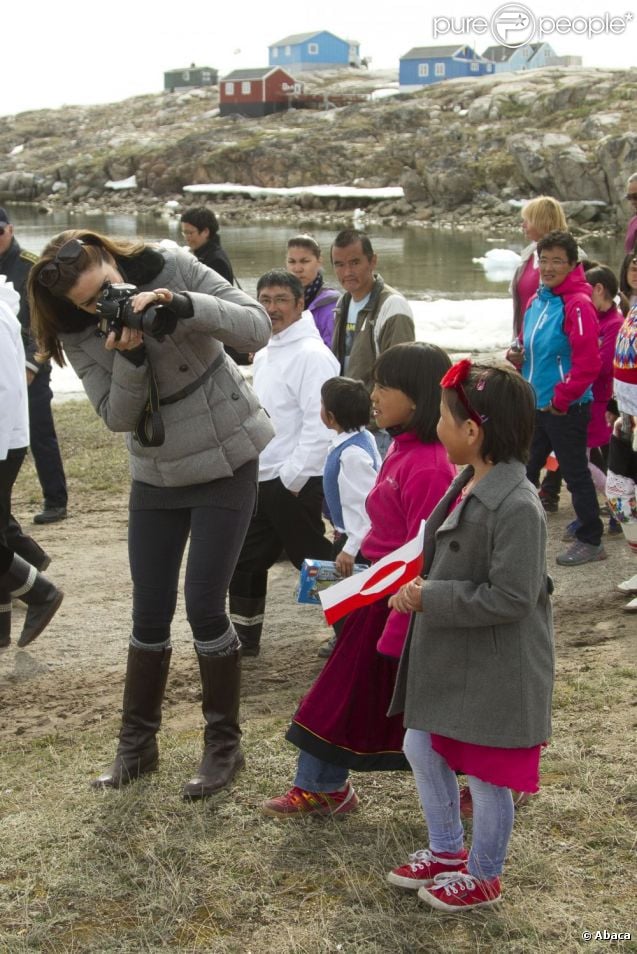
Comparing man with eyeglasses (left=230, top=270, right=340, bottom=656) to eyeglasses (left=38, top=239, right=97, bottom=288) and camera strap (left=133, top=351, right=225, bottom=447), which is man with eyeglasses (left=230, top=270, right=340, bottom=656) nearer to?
camera strap (left=133, top=351, right=225, bottom=447)

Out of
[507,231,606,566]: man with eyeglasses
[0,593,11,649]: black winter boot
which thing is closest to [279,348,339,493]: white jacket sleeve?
[0,593,11,649]: black winter boot

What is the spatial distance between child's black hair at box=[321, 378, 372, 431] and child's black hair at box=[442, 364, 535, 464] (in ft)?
5.68

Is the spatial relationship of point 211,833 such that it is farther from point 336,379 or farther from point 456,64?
point 456,64

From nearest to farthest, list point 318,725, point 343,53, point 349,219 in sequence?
point 318,725
point 349,219
point 343,53

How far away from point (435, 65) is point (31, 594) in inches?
3726

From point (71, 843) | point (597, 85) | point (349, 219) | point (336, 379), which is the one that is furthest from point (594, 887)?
point (597, 85)

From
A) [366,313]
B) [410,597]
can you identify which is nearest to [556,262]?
[366,313]

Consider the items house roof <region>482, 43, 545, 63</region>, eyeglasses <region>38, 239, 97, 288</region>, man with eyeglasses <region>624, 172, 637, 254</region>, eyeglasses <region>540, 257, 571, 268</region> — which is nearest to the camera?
eyeglasses <region>38, 239, 97, 288</region>

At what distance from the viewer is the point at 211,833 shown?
354 centimetres

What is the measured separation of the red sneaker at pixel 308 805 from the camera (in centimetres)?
359

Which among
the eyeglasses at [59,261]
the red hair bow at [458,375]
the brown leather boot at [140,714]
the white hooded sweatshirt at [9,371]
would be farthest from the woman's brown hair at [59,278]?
the white hooded sweatshirt at [9,371]

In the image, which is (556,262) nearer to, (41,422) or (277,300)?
(277,300)

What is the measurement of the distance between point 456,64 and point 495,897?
98.5 metres

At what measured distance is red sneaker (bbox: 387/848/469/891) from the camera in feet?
10.2
